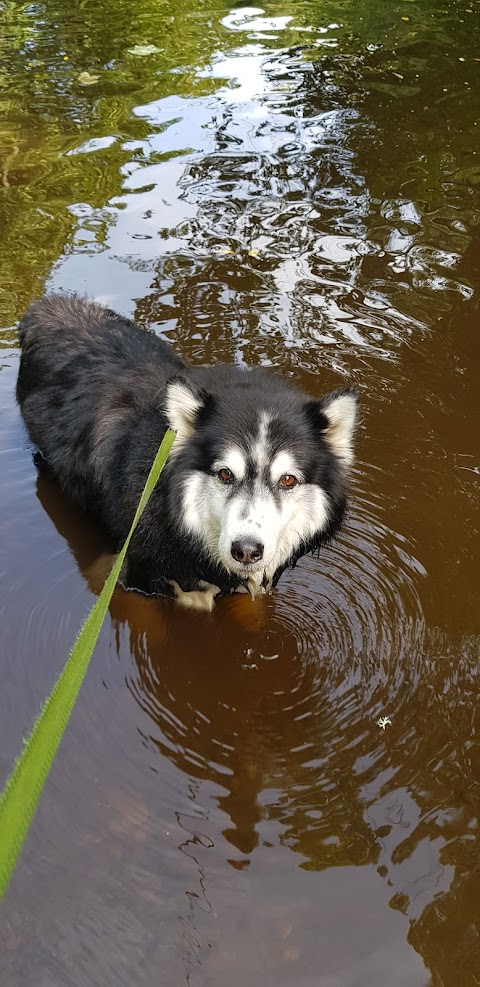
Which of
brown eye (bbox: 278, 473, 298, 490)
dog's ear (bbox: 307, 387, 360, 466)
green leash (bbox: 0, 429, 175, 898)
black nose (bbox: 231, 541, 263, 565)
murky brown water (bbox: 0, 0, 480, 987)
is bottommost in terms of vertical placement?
murky brown water (bbox: 0, 0, 480, 987)

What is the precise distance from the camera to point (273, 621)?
451cm

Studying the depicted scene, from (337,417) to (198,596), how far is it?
4.64 feet

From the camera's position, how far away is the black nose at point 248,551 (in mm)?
3291

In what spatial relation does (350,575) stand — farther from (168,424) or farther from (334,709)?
(168,424)

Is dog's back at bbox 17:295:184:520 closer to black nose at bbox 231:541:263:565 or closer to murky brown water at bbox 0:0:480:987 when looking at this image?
murky brown water at bbox 0:0:480:987

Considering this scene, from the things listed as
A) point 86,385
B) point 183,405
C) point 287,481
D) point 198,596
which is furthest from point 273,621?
point 86,385

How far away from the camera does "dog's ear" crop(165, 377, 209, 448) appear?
11.9ft

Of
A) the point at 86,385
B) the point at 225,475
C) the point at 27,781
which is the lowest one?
the point at 86,385

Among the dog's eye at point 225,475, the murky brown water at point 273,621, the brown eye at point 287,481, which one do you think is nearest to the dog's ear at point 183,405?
the dog's eye at point 225,475

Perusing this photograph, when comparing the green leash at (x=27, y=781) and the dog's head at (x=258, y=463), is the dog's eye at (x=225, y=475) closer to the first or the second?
the dog's head at (x=258, y=463)

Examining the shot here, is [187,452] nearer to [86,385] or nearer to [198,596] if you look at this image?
[198,596]

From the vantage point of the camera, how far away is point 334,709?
398 cm

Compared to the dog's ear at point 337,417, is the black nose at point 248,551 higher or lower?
lower

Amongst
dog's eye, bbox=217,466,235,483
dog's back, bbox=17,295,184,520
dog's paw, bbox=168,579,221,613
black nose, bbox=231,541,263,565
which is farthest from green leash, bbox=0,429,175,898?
dog's paw, bbox=168,579,221,613
